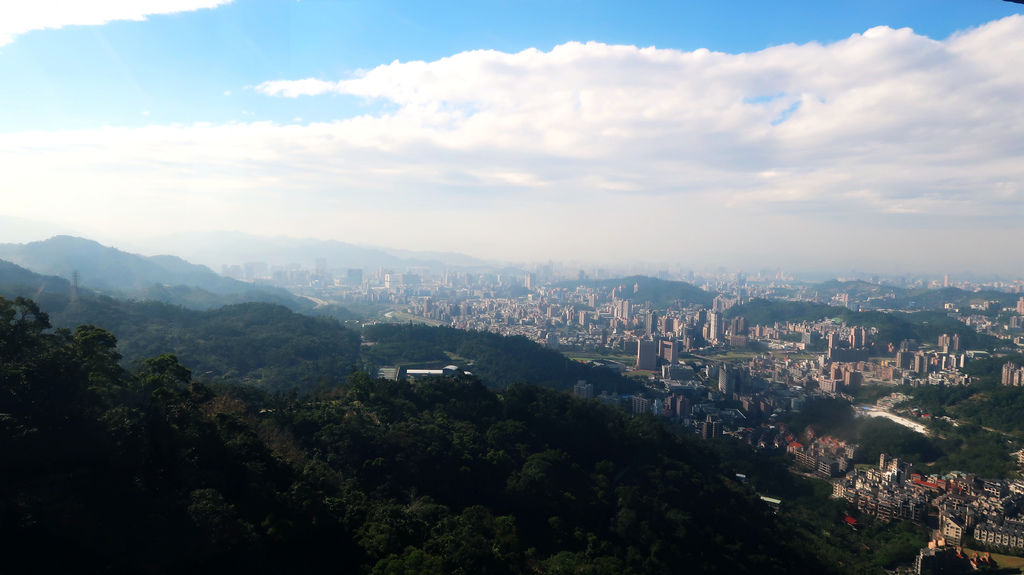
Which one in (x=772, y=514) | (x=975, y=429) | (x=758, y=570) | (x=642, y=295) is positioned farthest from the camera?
(x=642, y=295)

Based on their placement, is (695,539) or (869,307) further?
(869,307)

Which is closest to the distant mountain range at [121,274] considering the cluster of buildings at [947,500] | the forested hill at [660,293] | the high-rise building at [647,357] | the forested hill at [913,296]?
the high-rise building at [647,357]

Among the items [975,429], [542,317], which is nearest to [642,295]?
[542,317]

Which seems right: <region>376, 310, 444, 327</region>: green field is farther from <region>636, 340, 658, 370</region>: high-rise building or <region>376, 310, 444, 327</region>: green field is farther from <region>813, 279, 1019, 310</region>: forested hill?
<region>813, 279, 1019, 310</region>: forested hill

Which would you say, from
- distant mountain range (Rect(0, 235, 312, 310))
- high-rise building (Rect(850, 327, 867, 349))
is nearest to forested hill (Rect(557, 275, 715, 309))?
high-rise building (Rect(850, 327, 867, 349))

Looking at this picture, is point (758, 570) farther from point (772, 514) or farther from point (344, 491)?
point (344, 491)

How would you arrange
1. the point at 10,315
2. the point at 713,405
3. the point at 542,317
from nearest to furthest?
1. the point at 10,315
2. the point at 713,405
3. the point at 542,317

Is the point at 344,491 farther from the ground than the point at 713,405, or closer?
farther from the ground

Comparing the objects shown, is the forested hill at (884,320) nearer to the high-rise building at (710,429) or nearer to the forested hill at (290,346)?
the high-rise building at (710,429)

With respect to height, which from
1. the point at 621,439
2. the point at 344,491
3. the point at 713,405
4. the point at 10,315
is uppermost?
the point at 10,315
